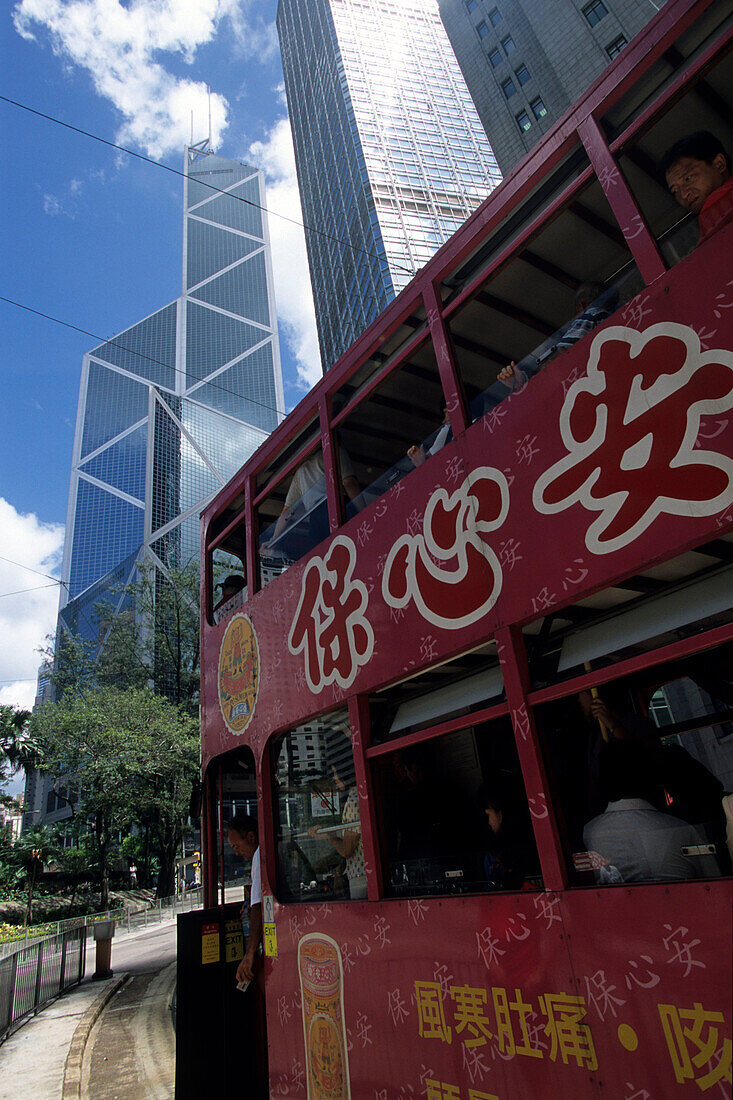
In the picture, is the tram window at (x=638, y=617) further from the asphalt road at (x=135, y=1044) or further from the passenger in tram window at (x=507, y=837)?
the asphalt road at (x=135, y=1044)

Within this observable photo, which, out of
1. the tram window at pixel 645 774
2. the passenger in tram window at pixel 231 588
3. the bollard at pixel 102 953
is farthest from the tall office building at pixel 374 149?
the tram window at pixel 645 774

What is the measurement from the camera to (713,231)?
2.08 metres

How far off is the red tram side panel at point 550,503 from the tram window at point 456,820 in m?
0.64

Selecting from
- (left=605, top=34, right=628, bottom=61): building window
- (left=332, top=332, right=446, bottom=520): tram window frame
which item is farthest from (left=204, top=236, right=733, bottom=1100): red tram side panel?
(left=605, top=34, right=628, bottom=61): building window

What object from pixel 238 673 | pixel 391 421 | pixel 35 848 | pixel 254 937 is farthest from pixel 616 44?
pixel 35 848

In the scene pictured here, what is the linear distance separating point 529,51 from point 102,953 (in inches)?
1012

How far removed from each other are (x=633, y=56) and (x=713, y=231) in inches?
37.0

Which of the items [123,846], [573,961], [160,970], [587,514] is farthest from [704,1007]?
[123,846]

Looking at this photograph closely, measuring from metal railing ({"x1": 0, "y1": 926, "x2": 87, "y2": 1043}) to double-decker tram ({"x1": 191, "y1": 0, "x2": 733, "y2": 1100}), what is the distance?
541 centimetres

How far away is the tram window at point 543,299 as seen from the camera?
271 cm

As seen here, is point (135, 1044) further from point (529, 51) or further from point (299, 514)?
point (529, 51)

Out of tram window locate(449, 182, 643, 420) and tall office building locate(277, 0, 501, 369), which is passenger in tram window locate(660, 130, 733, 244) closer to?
tram window locate(449, 182, 643, 420)

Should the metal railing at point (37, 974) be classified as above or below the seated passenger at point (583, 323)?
below

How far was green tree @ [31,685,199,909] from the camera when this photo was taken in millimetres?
22391
